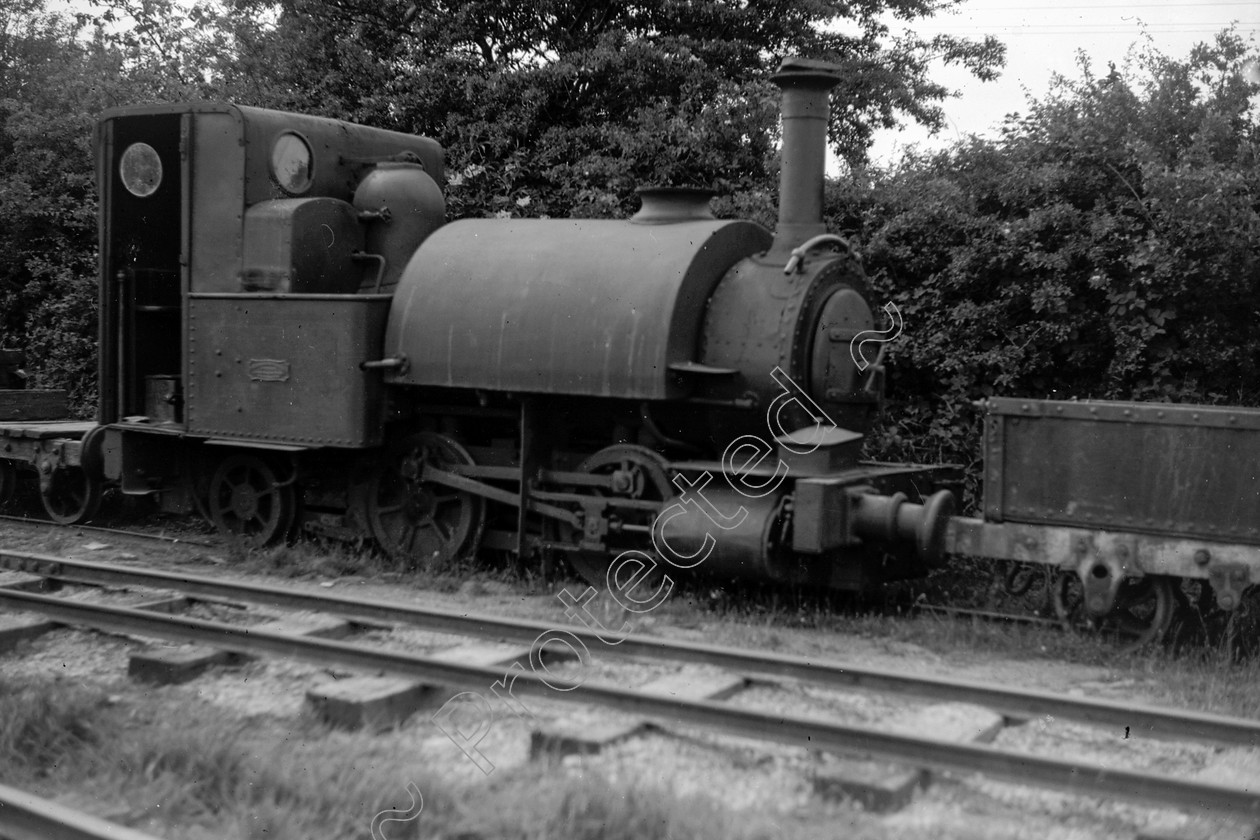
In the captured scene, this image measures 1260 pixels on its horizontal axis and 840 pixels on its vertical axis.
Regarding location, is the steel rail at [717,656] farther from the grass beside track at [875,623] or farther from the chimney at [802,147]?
the chimney at [802,147]

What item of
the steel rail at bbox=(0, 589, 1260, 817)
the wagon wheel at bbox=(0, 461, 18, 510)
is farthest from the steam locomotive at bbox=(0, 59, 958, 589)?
the steel rail at bbox=(0, 589, 1260, 817)

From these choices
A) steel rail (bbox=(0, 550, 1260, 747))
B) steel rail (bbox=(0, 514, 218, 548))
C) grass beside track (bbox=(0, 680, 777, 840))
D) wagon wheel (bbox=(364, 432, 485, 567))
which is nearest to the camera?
grass beside track (bbox=(0, 680, 777, 840))

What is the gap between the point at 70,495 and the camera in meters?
11.3

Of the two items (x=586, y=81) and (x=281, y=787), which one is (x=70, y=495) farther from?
(x=281, y=787)

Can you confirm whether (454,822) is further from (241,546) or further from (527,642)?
(241,546)

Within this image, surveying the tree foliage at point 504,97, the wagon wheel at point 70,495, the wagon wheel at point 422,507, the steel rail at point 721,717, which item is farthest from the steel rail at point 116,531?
the tree foliage at point 504,97

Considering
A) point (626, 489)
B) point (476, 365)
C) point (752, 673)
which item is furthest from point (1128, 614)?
point (476, 365)

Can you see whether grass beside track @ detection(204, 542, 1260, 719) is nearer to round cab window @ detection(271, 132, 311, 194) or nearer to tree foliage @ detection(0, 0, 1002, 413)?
round cab window @ detection(271, 132, 311, 194)

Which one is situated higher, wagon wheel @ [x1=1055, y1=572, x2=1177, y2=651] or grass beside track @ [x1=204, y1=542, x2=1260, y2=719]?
wagon wheel @ [x1=1055, y1=572, x2=1177, y2=651]

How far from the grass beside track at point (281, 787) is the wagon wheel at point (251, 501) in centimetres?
436

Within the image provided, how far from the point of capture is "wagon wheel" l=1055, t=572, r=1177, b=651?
6.43 metres

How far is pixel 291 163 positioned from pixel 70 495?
13.6 ft

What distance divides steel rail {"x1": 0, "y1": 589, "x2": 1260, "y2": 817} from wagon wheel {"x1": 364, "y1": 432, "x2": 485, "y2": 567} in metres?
2.45

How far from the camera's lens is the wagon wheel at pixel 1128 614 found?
253 inches
